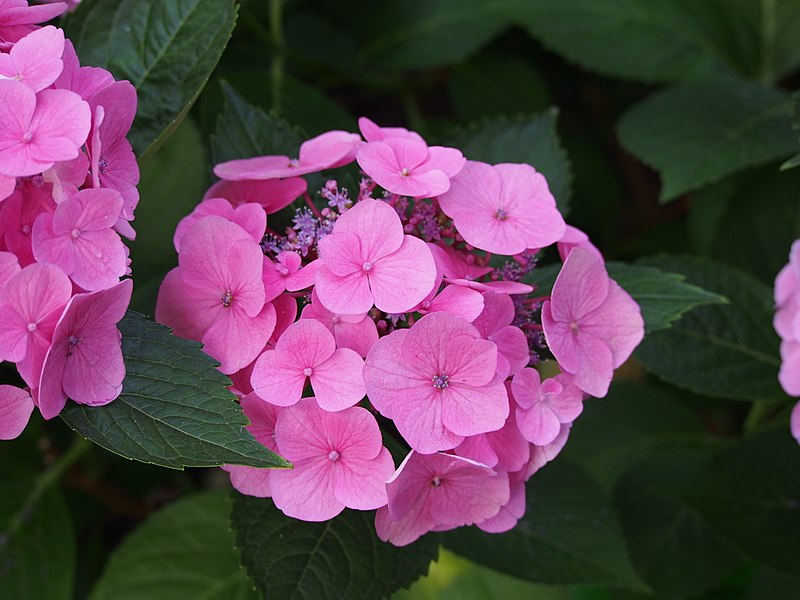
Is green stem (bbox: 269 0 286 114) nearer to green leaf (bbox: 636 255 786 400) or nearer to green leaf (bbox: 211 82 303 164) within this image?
green leaf (bbox: 211 82 303 164)

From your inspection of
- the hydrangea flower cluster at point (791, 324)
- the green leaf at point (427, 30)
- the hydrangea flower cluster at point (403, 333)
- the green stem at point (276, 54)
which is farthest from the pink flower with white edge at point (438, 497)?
the green leaf at point (427, 30)

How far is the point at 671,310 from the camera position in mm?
991

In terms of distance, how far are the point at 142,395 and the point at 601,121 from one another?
67.8 inches

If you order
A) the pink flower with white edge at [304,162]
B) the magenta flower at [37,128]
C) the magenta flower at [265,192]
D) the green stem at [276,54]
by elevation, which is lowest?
the green stem at [276,54]

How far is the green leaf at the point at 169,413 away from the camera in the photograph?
0.75 meters

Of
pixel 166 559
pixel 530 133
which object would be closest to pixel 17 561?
pixel 166 559

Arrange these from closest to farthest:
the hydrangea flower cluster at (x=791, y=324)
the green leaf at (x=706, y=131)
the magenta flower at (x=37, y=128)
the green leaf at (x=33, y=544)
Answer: the magenta flower at (x=37, y=128) < the hydrangea flower cluster at (x=791, y=324) < the green leaf at (x=33, y=544) < the green leaf at (x=706, y=131)

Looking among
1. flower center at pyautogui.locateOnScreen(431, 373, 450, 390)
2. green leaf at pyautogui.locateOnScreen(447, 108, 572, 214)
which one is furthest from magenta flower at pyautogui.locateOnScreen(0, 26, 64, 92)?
green leaf at pyautogui.locateOnScreen(447, 108, 572, 214)

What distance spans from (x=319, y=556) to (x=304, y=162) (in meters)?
0.45

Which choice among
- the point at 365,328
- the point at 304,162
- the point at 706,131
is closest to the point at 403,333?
the point at 365,328

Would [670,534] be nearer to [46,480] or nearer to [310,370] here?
[310,370]

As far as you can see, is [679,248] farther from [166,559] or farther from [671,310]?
[166,559]

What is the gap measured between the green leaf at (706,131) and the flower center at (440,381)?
0.78 m

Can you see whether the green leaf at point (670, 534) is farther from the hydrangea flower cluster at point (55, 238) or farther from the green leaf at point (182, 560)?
the hydrangea flower cluster at point (55, 238)
